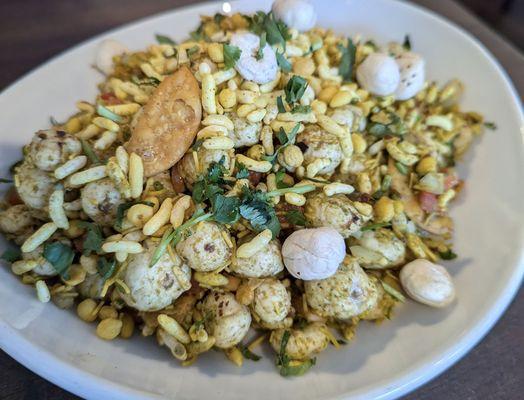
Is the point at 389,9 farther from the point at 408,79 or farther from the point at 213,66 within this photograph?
the point at 213,66

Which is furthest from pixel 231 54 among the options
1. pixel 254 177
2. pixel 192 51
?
pixel 254 177

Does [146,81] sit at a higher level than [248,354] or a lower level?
higher

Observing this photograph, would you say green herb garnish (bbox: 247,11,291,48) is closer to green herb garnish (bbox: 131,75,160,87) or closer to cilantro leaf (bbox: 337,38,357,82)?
cilantro leaf (bbox: 337,38,357,82)

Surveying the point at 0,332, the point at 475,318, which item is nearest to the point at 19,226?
the point at 0,332

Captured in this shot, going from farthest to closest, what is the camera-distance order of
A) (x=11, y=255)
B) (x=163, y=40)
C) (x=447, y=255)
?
(x=163, y=40) < (x=447, y=255) < (x=11, y=255)

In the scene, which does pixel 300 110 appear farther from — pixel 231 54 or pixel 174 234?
pixel 174 234

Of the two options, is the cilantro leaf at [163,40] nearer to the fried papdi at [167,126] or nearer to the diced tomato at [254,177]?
the fried papdi at [167,126]
